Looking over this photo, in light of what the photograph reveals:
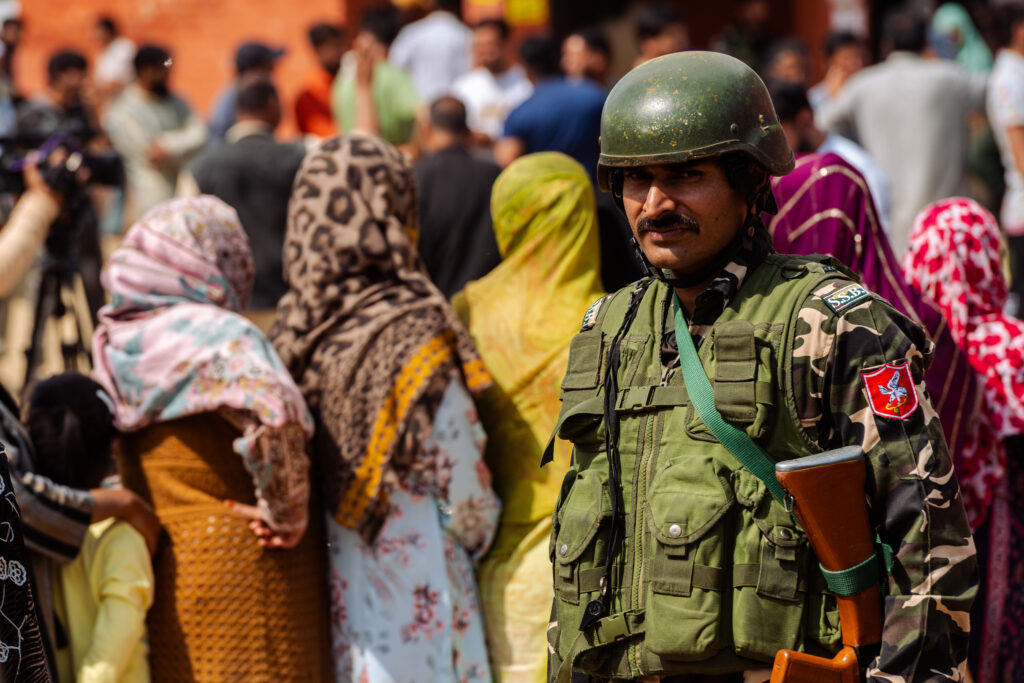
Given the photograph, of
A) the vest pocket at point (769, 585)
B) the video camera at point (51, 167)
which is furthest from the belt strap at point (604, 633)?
the video camera at point (51, 167)

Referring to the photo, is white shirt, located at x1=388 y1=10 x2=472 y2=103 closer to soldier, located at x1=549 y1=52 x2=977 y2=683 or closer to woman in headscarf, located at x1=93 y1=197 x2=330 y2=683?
woman in headscarf, located at x1=93 y1=197 x2=330 y2=683

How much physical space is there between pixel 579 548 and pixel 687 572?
0.75 feet

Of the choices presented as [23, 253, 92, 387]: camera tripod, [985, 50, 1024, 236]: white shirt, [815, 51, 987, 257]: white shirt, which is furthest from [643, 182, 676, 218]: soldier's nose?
[985, 50, 1024, 236]: white shirt

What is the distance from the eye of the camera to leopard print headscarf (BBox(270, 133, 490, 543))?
3.76 meters

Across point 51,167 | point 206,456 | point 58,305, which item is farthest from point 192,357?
point 58,305

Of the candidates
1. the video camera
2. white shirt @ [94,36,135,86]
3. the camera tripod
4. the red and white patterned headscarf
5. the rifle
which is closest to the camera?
the rifle

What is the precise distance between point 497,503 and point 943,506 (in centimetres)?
193

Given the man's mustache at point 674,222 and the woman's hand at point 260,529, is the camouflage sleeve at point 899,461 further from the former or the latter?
the woman's hand at point 260,529

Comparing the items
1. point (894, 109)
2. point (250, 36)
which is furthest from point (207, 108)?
point (894, 109)

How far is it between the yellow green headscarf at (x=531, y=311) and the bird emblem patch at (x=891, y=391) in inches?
69.9

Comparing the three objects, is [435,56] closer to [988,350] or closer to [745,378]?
[988,350]

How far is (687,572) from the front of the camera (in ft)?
7.34

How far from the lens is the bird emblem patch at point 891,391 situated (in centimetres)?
217

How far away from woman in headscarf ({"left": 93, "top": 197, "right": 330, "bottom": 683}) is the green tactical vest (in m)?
1.37
